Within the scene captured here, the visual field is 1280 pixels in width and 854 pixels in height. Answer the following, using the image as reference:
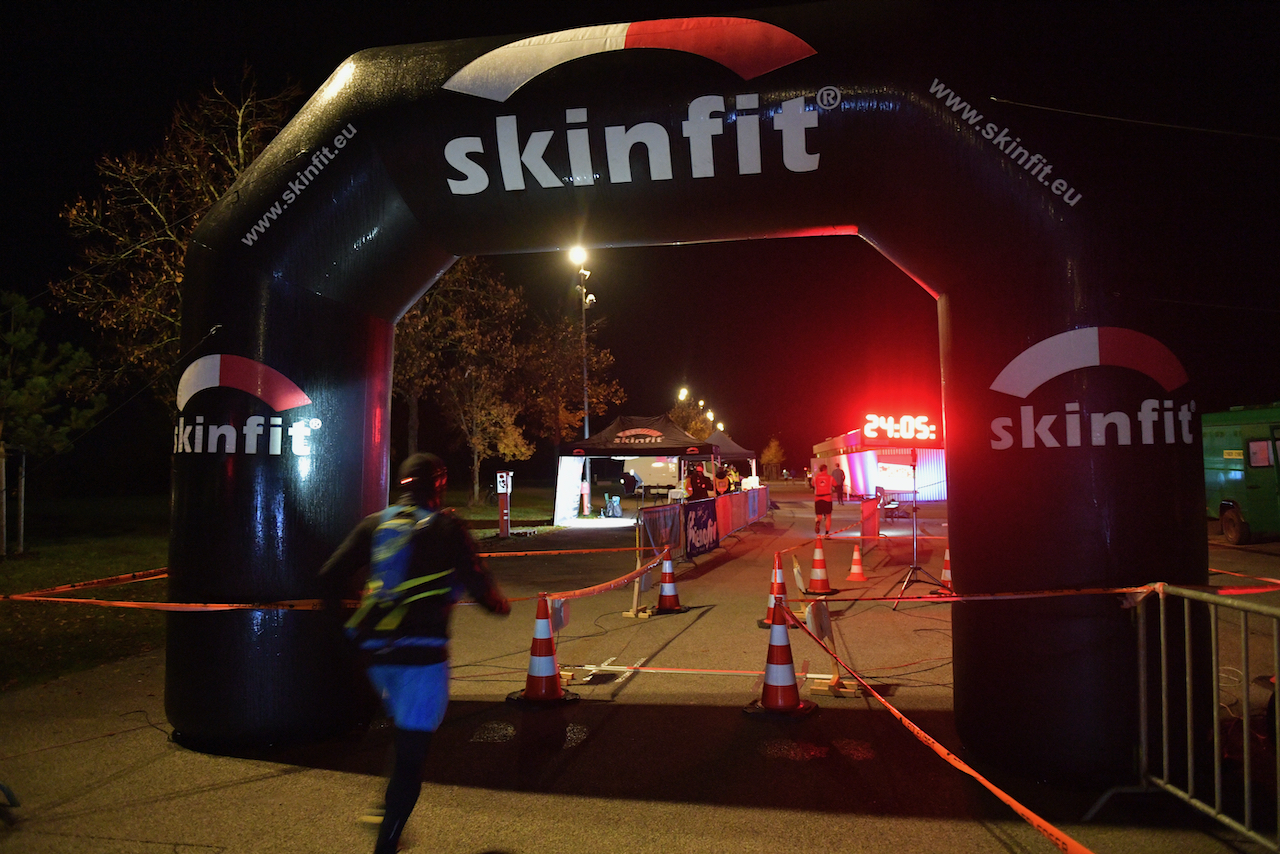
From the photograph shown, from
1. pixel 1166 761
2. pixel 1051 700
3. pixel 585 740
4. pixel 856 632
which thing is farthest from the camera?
pixel 856 632

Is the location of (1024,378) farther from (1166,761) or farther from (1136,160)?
(1166,761)

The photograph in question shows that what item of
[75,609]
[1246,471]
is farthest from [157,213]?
[1246,471]

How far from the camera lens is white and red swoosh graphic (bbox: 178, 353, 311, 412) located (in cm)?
504

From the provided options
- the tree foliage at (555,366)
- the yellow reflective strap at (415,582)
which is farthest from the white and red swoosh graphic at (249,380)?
the tree foliage at (555,366)

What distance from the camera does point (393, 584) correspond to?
326 cm

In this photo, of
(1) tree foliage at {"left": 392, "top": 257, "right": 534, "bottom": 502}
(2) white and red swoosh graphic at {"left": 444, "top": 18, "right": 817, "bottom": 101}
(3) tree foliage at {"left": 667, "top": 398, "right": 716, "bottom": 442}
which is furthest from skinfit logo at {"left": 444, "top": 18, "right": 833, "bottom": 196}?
(3) tree foliage at {"left": 667, "top": 398, "right": 716, "bottom": 442}

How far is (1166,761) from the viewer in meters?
3.85

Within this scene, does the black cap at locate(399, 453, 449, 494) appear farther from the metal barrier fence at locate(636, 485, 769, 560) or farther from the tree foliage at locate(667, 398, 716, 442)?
the tree foliage at locate(667, 398, 716, 442)

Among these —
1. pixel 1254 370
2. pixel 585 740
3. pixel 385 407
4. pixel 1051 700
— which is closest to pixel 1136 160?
pixel 1051 700

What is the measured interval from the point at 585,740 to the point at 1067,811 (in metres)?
2.77

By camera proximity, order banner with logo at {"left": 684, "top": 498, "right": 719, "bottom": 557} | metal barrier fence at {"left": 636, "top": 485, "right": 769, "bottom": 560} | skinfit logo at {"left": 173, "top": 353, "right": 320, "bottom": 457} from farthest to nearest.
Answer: banner with logo at {"left": 684, "top": 498, "right": 719, "bottom": 557} < metal barrier fence at {"left": 636, "top": 485, "right": 769, "bottom": 560} < skinfit logo at {"left": 173, "top": 353, "right": 320, "bottom": 457}

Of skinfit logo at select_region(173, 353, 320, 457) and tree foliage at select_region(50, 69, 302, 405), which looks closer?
skinfit logo at select_region(173, 353, 320, 457)

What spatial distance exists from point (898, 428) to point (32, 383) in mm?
26438

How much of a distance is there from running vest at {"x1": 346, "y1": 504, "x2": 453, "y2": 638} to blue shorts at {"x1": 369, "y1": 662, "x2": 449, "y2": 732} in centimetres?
18
